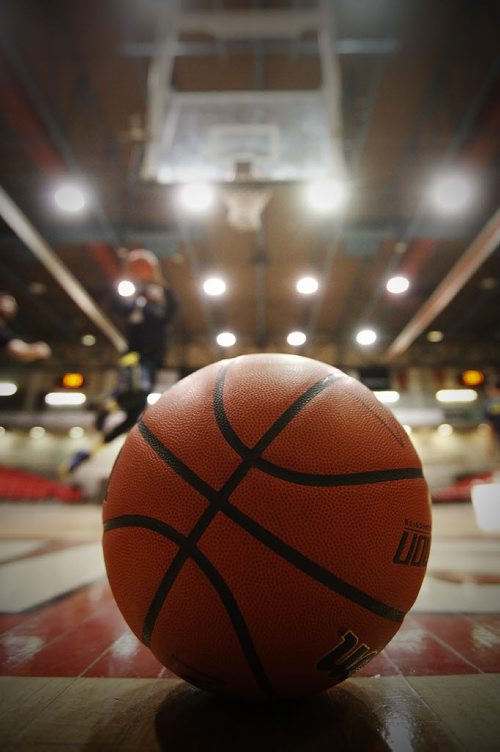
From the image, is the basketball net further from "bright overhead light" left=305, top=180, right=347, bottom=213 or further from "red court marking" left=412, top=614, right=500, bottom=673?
"red court marking" left=412, top=614, right=500, bottom=673

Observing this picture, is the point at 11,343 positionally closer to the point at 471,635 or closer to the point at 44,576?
the point at 44,576

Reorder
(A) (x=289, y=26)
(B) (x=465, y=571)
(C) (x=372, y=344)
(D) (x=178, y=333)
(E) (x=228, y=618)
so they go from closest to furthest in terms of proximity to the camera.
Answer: (E) (x=228, y=618) → (B) (x=465, y=571) → (A) (x=289, y=26) → (D) (x=178, y=333) → (C) (x=372, y=344)

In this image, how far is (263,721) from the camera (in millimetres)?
850

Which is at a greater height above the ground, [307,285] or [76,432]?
[307,285]

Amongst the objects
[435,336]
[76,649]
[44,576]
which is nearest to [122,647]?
[76,649]

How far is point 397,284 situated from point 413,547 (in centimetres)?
924

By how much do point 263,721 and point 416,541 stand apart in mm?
485

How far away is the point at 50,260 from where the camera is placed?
8.48 metres

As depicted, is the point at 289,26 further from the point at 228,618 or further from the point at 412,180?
the point at 228,618

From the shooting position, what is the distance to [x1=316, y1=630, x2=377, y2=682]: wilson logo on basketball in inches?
33.1

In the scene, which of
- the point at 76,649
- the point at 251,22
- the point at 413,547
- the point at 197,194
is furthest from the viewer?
Result: the point at 197,194

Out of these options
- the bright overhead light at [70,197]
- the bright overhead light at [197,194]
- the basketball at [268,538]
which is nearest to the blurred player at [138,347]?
the bright overhead light at [197,194]

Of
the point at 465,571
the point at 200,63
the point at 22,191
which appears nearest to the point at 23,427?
the point at 22,191

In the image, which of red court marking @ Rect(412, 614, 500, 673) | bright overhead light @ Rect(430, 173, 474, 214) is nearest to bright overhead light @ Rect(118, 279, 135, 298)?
red court marking @ Rect(412, 614, 500, 673)
